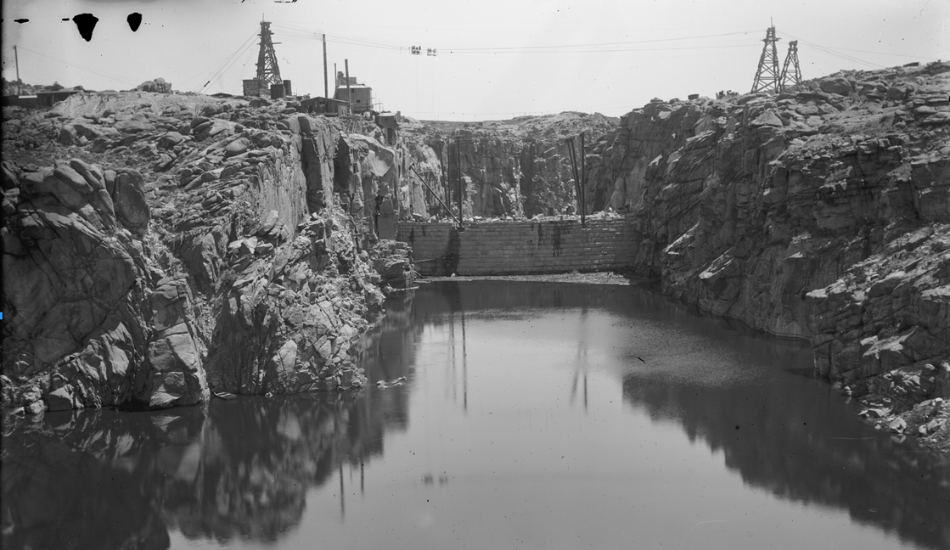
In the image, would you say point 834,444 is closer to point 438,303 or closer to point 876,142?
point 876,142

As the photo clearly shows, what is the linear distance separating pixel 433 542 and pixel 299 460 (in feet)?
27.4

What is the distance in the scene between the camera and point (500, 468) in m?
29.9

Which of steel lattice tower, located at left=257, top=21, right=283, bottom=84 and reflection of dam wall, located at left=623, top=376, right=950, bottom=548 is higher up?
steel lattice tower, located at left=257, top=21, right=283, bottom=84

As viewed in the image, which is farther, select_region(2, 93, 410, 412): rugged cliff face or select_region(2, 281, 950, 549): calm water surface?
select_region(2, 93, 410, 412): rugged cliff face

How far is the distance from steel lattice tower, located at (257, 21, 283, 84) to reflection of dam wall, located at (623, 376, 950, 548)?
43.6 meters

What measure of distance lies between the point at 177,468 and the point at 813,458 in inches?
843

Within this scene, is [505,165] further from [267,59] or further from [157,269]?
[157,269]

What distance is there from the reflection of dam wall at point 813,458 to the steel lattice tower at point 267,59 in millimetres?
43612

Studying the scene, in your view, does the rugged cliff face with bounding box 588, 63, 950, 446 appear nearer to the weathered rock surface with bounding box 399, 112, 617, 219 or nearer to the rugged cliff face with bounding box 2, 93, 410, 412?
the rugged cliff face with bounding box 2, 93, 410, 412

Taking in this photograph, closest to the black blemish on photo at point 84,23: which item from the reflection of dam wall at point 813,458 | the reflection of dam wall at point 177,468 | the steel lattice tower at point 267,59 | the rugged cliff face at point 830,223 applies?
the reflection of dam wall at point 177,468

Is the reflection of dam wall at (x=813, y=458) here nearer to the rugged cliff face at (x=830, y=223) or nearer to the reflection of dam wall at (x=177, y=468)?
the rugged cliff face at (x=830, y=223)

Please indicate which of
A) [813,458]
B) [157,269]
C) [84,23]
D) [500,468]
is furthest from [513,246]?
[84,23]

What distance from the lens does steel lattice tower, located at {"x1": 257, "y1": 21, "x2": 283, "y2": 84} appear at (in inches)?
2749

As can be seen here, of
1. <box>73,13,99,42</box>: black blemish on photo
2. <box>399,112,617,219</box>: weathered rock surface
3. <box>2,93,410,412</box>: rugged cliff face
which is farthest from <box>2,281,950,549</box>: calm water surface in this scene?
<box>399,112,617,219</box>: weathered rock surface
